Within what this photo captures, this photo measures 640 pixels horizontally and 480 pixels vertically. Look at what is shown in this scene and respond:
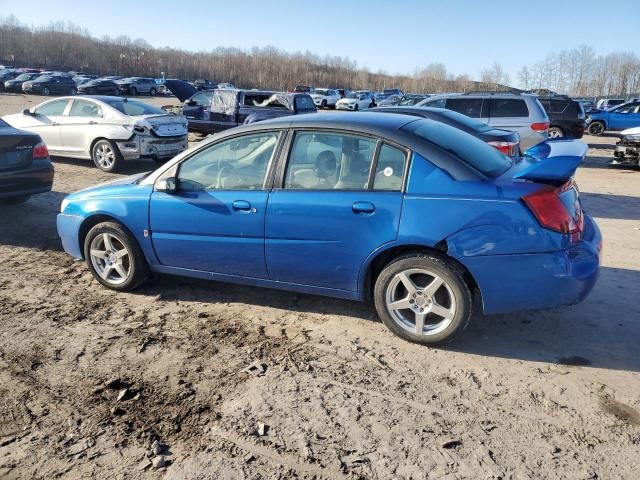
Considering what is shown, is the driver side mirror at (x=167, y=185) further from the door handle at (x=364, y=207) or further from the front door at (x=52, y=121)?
the front door at (x=52, y=121)

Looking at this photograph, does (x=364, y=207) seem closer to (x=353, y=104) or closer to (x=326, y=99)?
(x=353, y=104)

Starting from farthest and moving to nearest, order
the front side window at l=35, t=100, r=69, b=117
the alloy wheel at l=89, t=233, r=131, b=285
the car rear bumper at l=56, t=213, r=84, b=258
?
the front side window at l=35, t=100, r=69, b=117 < the car rear bumper at l=56, t=213, r=84, b=258 < the alloy wheel at l=89, t=233, r=131, b=285

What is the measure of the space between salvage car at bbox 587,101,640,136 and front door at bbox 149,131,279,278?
23.4m

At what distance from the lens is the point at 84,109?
11047mm

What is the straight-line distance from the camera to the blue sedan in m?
3.40

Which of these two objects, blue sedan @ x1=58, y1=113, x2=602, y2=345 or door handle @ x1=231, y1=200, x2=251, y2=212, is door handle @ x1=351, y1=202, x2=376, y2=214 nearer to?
blue sedan @ x1=58, y1=113, x2=602, y2=345

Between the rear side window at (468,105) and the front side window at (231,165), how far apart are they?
30.3ft

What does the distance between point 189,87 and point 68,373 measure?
1577cm

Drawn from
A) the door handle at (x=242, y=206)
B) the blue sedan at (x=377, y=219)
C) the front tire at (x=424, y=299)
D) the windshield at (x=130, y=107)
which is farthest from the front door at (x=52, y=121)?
the front tire at (x=424, y=299)

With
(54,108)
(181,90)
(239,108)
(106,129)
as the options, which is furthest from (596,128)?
(54,108)

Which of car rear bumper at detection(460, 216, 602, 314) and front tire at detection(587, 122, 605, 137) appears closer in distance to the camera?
car rear bumper at detection(460, 216, 602, 314)

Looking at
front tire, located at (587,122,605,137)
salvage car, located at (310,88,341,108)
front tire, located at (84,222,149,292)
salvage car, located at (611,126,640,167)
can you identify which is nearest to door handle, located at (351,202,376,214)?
front tire, located at (84,222,149,292)

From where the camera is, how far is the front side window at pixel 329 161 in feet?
12.3

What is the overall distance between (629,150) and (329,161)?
463 inches
